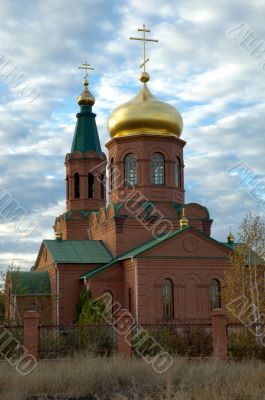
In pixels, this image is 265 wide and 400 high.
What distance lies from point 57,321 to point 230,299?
29.8 feet

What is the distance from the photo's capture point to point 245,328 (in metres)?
15.3

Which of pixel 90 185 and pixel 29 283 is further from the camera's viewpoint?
pixel 90 185

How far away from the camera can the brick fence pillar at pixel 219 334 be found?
14.3 m

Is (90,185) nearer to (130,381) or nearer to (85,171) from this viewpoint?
(85,171)

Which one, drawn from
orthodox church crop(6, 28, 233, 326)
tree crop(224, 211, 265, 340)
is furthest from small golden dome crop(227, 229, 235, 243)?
tree crop(224, 211, 265, 340)

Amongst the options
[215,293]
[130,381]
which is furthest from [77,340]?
[215,293]

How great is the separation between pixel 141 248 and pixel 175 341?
862cm

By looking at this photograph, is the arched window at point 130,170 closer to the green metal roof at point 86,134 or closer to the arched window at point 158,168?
the arched window at point 158,168

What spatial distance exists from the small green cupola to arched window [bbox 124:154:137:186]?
448 cm

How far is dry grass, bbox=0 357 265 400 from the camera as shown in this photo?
386 inches

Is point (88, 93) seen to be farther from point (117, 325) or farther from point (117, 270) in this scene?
point (117, 325)

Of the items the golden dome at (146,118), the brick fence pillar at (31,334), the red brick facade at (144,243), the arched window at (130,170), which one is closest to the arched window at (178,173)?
the red brick facade at (144,243)

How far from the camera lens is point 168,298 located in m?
22.4

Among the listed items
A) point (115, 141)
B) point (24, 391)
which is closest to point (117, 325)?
point (24, 391)
